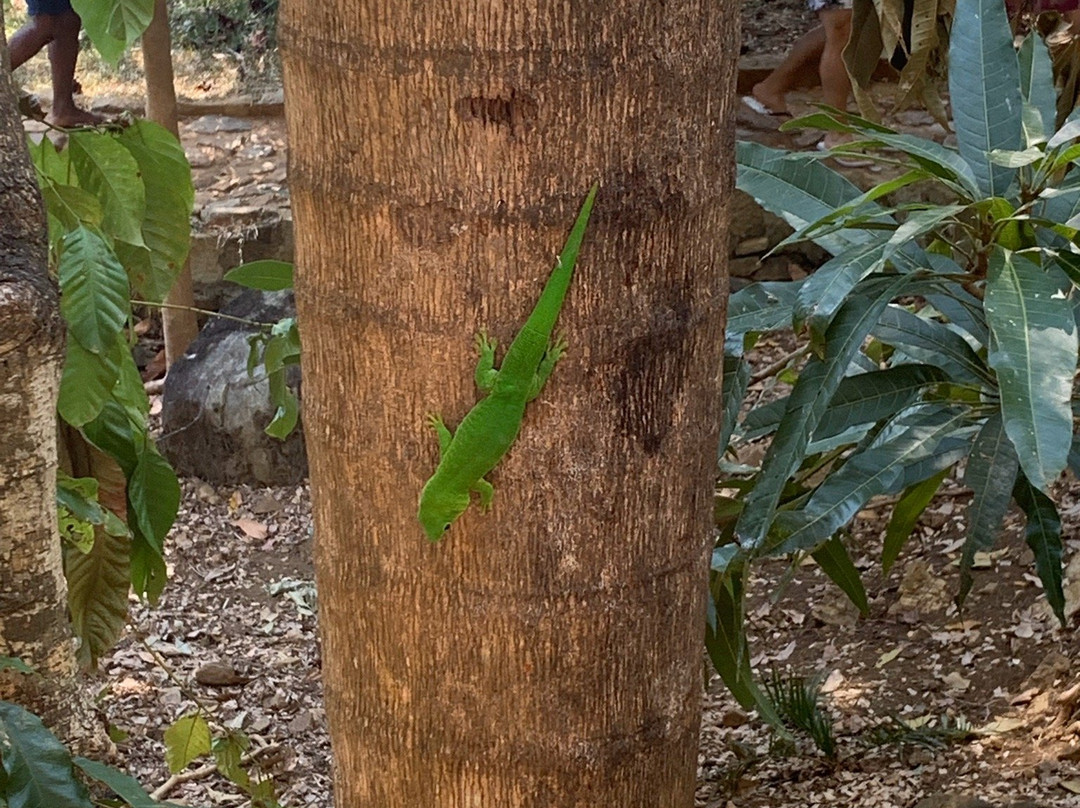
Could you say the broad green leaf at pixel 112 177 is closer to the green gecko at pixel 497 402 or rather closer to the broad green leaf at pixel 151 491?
the broad green leaf at pixel 151 491

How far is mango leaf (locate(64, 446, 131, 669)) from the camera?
7.43ft

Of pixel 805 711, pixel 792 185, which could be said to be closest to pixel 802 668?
pixel 805 711

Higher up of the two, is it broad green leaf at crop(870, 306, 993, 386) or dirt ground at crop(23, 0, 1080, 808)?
broad green leaf at crop(870, 306, 993, 386)

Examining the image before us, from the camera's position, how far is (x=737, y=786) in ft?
9.11

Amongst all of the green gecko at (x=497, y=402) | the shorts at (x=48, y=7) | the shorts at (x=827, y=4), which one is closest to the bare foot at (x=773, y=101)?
the shorts at (x=827, y=4)

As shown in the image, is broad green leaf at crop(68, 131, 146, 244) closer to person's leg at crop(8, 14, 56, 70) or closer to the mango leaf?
the mango leaf

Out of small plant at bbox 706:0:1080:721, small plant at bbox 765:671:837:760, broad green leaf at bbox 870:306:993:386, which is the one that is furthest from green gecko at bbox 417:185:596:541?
small plant at bbox 765:671:837:760

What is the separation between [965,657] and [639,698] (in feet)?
6.44

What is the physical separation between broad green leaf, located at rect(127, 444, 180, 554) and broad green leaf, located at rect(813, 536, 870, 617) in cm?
125

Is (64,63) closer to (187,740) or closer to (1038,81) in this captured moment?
(187,740)

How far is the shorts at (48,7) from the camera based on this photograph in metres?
5.20

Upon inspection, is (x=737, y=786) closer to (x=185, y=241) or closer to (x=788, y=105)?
(x=185, y=241)

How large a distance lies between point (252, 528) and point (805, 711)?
7.59 ft

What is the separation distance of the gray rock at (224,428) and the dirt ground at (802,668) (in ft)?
0.28
